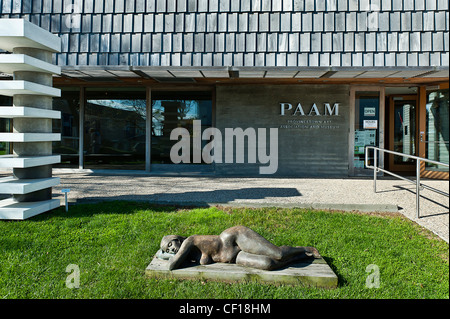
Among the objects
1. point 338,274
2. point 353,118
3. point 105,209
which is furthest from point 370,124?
point 105,209

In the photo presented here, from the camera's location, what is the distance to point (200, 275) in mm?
3104

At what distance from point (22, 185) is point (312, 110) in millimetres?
7608

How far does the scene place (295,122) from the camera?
980 centimetres

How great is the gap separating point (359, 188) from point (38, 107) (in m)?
6.58

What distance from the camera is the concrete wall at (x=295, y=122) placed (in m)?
9.71

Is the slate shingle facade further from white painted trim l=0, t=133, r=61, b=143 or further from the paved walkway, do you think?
white painted trim l=0, t=133, r=61, b=143

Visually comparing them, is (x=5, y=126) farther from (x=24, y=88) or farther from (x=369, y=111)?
(x=369, y=111)

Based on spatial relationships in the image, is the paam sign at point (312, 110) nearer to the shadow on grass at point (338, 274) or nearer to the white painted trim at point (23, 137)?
the white painted trim at point (23, 137)

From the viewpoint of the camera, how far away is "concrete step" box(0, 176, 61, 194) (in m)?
4.89

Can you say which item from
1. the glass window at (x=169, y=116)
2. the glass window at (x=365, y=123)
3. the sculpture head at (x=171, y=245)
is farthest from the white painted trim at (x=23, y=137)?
the glass window at (x=365, y=123)

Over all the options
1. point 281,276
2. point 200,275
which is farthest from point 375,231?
point 200,275

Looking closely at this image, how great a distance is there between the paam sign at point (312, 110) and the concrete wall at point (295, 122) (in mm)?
42

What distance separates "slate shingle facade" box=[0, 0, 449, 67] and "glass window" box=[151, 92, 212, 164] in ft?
8.96

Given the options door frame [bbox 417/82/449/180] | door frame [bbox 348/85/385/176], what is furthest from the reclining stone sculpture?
door frame [bbox 417/82/449/180]
